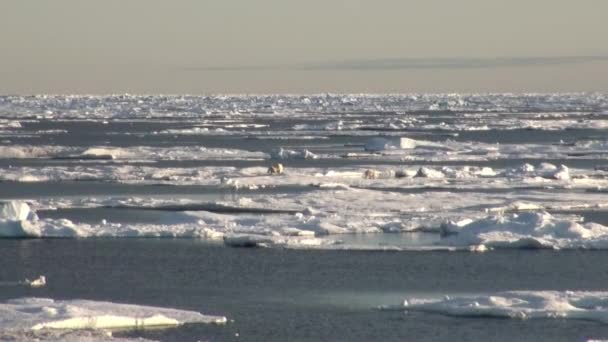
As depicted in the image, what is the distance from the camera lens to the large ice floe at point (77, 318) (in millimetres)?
10805

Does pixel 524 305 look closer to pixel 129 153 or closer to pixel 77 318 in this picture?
pixel 77 318

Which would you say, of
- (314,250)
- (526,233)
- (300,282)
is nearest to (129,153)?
(314,250)

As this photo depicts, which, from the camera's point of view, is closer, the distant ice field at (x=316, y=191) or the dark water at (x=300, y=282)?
the dark water at (x=300, y=282)

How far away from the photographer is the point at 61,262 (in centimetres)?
1580

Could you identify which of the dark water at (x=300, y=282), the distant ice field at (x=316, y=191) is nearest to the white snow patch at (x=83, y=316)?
the dark water at (x=300, y=282)

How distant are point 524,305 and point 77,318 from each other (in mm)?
4017

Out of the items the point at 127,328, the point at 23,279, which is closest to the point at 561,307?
the point at 127,328

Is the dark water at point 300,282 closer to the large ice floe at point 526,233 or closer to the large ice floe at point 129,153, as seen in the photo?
the large ice floe at point 526,233

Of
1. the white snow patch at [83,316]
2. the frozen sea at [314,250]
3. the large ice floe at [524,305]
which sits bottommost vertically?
the frozen sea at [314,250]

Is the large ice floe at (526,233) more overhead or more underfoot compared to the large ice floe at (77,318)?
more underfoot

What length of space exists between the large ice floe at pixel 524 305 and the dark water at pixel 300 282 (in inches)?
6.4

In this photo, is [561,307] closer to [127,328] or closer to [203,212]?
[127,328]

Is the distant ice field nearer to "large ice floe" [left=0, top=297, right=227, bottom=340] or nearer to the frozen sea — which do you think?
the frozen sea

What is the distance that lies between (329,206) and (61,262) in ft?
20.4
